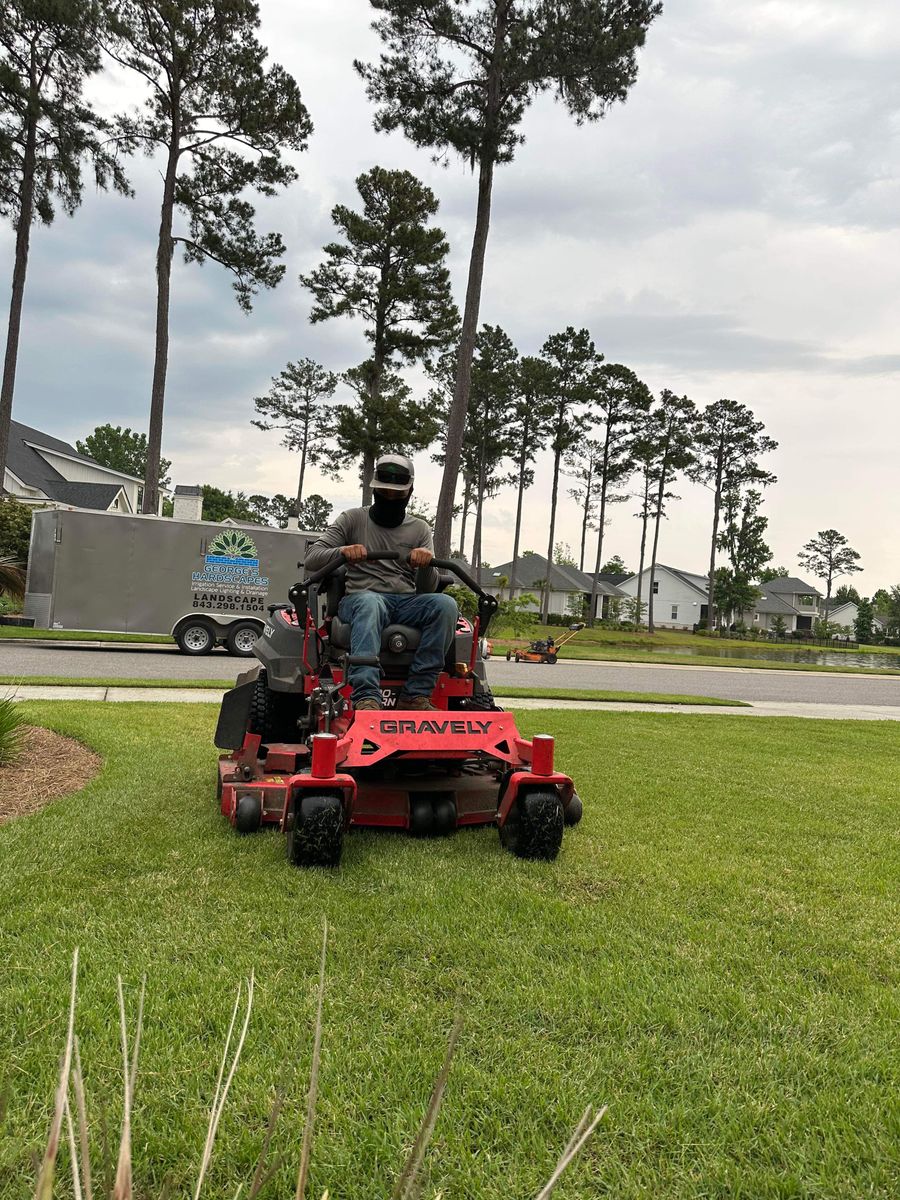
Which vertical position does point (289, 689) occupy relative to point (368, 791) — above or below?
above

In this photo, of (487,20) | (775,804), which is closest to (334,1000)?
(775,804)

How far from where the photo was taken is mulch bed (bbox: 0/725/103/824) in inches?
176

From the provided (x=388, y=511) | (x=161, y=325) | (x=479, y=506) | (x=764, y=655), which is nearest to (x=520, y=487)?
(x=479, y=506)

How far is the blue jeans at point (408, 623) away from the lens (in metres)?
4.16

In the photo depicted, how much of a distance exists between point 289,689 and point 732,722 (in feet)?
23.2

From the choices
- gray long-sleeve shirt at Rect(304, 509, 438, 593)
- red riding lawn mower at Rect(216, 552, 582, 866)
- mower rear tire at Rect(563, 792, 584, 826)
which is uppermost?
gray long-sleeve shirt at Rect(304, 509, 438, 593)

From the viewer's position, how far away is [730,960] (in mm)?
2783

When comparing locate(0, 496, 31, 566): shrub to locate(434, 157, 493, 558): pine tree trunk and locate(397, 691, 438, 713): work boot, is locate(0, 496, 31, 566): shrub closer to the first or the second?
locate(434, 157, 493, 558): pine tree trunk

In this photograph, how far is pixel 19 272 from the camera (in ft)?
64.7

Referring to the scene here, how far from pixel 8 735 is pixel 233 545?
446 inches

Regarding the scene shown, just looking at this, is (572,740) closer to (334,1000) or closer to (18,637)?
(334,1000)

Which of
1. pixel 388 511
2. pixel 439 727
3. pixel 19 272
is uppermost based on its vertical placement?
pixel 19 272

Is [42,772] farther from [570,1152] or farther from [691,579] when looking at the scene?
[691,579]

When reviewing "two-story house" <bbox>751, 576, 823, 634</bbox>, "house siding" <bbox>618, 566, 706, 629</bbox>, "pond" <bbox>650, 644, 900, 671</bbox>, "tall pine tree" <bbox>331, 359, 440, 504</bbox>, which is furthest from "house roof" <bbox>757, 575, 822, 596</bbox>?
"tall pine tree" <bbox>331, 359, 440, 504</bbox>
